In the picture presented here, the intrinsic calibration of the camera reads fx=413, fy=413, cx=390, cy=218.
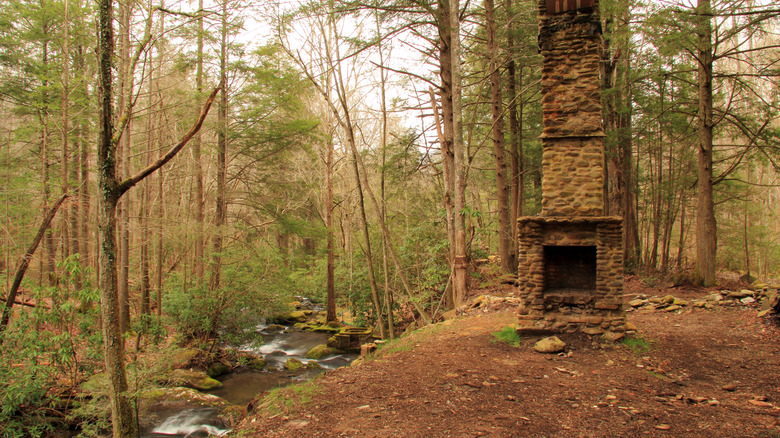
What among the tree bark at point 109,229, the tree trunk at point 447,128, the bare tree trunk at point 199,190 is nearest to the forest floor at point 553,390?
the tree bark at point 109,229

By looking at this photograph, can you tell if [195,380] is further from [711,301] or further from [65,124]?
[711,301]

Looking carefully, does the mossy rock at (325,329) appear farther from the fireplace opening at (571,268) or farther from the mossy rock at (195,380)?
the fireplace opening at (571,268)

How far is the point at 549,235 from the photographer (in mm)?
6664

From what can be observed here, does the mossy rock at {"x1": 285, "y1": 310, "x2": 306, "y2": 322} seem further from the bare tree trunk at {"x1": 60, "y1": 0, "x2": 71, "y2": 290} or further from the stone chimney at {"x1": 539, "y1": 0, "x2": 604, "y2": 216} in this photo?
the stone chimney at {"x1": 539, "y1": 0, "x2": 604, "y2": 216}

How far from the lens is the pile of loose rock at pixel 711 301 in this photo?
832 cm

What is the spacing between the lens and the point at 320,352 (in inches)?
479

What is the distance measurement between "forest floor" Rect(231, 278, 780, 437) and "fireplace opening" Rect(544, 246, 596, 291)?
3.56ft

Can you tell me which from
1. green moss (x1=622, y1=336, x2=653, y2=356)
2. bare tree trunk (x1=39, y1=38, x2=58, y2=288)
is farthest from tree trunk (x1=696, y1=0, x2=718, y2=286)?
bare tree trunk (x1=39, y1=38, x2=58, y2=288)

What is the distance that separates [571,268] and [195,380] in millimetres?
8151

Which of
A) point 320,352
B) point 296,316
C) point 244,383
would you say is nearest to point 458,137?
point 244,383

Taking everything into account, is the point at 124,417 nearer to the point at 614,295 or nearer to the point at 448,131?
the point at 614,295

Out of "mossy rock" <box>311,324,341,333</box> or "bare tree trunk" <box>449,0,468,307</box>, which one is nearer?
"bare tree trunk" <box>449,0,468,307</box>

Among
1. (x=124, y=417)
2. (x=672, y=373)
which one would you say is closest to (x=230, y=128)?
(x=124, y=417)

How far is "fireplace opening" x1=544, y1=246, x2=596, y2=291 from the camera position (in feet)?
23.6
